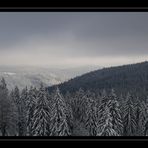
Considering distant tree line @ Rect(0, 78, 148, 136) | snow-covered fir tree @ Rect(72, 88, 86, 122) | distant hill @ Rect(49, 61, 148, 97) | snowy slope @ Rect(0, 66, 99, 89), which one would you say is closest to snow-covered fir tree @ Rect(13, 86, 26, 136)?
distant tree line @ Rect(0, 78, 148, 136)

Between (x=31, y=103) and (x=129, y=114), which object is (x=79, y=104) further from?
(x=31, y=103)

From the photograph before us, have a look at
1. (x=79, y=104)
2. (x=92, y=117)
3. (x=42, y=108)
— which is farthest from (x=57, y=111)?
(x=79, y=104)

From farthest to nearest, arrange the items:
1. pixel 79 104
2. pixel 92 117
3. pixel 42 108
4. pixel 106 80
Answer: pixel 106 80 → pixel 79 104 → pixel 92 117 → pixel 42 108

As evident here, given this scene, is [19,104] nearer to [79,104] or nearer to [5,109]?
[5,109]

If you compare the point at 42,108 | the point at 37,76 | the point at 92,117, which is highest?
the point at 37,76

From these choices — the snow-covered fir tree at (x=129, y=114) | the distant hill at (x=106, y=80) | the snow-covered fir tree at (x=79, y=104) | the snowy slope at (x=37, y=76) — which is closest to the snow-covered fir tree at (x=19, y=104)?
the snowy slope at (x=37, y=76)

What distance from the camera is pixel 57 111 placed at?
343cm

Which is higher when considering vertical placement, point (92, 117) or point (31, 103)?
point (31, 103)

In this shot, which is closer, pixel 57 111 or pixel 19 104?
pixel 57 111

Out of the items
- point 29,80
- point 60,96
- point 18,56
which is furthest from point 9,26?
point 60,96

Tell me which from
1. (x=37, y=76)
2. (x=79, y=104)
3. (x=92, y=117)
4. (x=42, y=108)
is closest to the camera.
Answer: (x=37, y=76)

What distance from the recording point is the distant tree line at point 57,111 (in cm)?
314

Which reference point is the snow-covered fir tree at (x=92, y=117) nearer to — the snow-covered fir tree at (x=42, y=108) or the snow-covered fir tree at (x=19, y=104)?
the snow-covered fir tree at (x=42, y=108)
